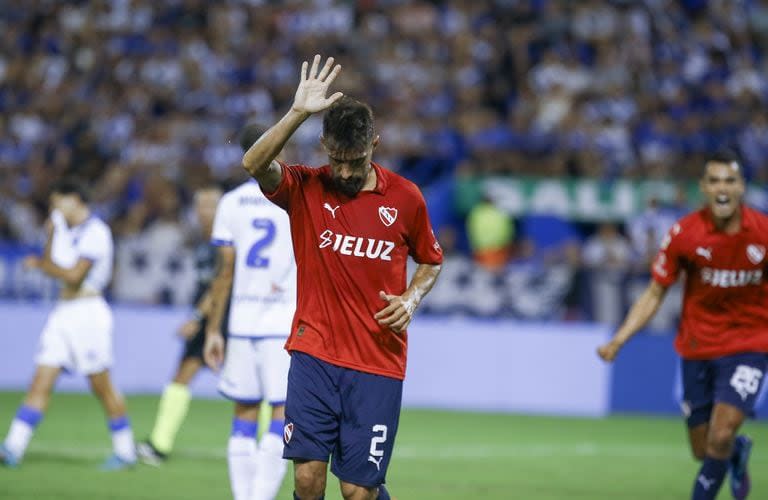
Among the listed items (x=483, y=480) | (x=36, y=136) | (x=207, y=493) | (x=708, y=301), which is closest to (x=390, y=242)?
(x=708, y=301)

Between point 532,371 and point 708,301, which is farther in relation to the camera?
point 532,371

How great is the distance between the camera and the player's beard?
21.5 feet

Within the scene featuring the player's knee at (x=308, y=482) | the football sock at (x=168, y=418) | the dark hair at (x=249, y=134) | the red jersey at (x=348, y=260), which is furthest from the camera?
the football sock at (x=168, y=418)

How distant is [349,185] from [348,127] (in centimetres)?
37

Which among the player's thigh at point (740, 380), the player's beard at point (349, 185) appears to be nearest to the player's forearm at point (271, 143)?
the player's beard at point (349, 185)

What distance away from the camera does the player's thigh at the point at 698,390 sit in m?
9.19

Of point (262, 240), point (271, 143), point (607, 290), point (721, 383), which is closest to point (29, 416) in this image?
point (262, 240)

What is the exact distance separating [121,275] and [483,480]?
7.63 m

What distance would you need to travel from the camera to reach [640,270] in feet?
56.8

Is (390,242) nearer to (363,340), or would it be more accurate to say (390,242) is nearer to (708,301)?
(363,340)

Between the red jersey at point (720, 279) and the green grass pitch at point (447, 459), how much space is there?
1877 millimetres

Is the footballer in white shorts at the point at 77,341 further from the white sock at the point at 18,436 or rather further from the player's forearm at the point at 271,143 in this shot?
the player's forearm at the point at 271,143

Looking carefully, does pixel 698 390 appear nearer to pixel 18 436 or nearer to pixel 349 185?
pixel 349 185

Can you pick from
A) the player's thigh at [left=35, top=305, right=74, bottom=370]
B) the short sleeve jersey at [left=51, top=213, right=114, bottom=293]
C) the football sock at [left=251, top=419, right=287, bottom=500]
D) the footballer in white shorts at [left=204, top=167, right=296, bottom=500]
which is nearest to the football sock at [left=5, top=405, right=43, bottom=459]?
the player's thigh at [left=35, top=305, right=74, bottom=370]
